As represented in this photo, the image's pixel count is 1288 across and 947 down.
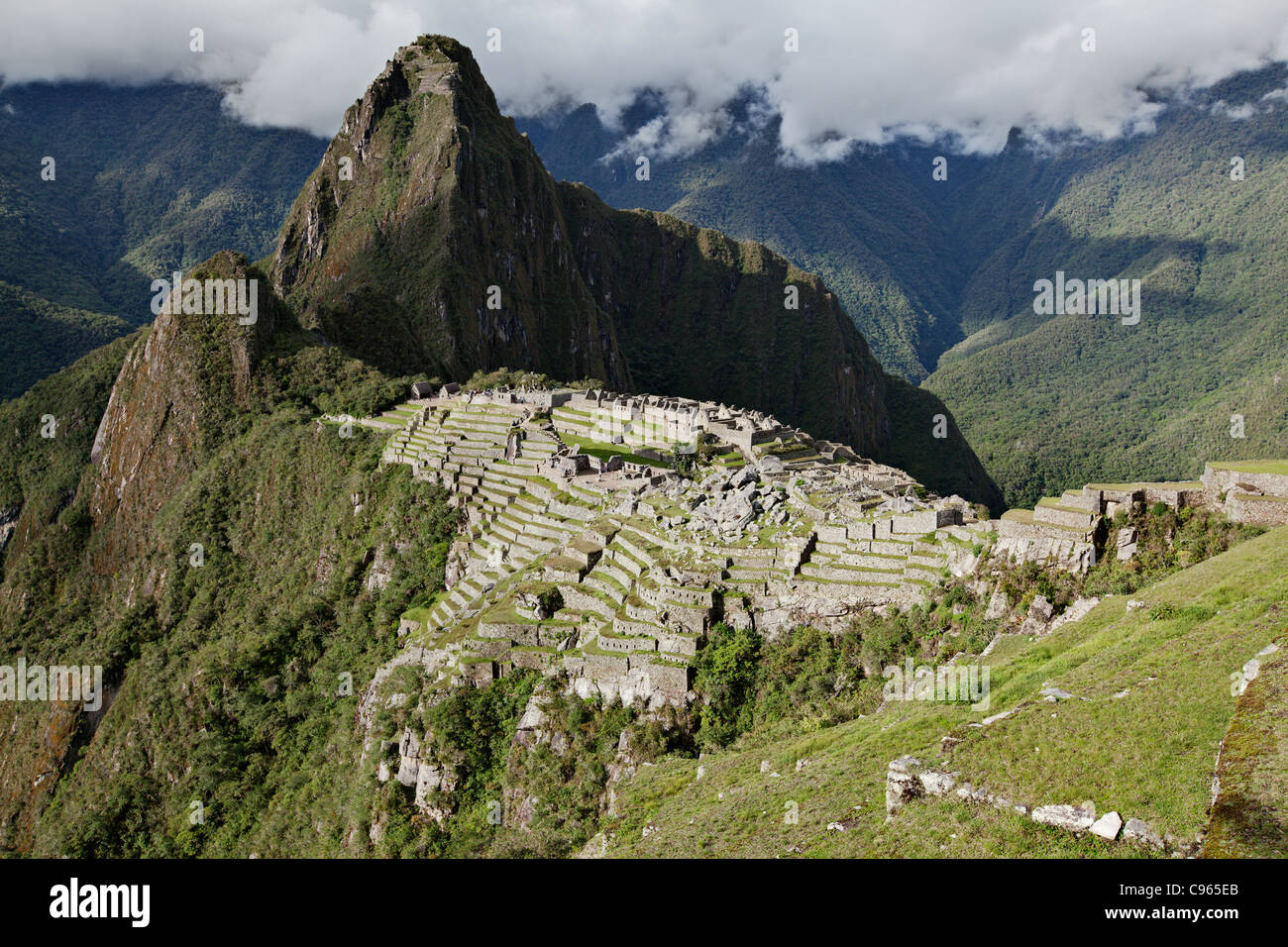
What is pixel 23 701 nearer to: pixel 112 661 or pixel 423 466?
pixel 112 661

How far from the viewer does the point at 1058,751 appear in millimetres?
14641

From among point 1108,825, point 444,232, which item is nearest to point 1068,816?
point 1108,825

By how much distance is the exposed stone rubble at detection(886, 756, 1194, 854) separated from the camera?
12.3 metres

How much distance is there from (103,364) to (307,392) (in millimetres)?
39905

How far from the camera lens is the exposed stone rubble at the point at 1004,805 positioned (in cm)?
1234

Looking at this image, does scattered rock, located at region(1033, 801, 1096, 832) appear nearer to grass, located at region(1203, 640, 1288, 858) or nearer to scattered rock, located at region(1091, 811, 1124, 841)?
scattered rock, located at region(1091, 811, 1124, 841)

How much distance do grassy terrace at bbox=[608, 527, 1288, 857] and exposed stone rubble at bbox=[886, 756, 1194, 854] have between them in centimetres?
18

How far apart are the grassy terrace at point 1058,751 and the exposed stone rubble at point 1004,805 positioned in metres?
0.18

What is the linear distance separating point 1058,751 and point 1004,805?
58.2 inches

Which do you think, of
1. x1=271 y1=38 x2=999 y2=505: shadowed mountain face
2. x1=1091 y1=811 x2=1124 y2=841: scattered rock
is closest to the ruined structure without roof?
x1=1091 y1=811 x2=1124 y2=841: scattered rock

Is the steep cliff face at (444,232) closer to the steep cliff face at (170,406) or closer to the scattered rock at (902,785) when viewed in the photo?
the steep cliff face at (170,406)

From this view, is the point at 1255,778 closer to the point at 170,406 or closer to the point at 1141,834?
the point at 1141,834

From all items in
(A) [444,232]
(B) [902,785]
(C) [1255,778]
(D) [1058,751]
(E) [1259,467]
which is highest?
(A) [444,232]

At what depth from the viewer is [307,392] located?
86062 mm
